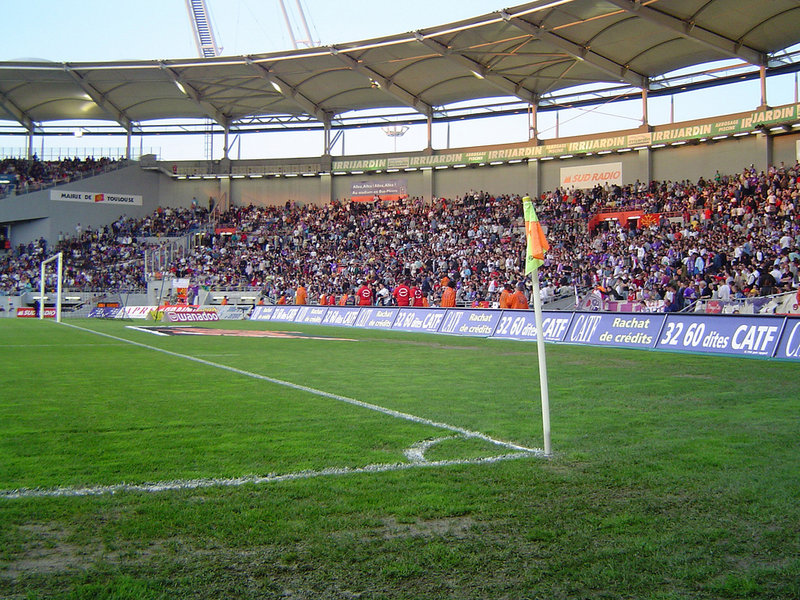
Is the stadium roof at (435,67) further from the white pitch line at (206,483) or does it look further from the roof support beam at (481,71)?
the white pitch line at (206,483)

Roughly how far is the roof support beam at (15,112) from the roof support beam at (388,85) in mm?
27866

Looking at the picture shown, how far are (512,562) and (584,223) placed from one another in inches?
1383

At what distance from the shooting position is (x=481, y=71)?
4009cm

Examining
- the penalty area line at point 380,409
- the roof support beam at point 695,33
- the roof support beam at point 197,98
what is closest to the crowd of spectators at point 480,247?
the roof support beam at point 695,33

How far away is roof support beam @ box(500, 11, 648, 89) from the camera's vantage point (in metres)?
34.2

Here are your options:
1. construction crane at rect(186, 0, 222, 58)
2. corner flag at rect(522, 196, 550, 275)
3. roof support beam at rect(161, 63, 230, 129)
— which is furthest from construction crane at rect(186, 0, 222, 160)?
corner flag at rect(522, 196, 550, 275)

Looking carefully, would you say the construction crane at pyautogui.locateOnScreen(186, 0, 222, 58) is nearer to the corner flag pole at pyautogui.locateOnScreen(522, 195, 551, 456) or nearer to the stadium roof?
the stadium roof

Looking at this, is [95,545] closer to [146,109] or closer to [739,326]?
[739,326]

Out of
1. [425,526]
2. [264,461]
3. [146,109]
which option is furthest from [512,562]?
[146,109]

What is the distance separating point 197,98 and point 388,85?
14.0m

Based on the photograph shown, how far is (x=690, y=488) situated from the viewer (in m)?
5.04

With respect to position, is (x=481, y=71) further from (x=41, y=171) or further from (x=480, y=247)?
(x=41, y=171)

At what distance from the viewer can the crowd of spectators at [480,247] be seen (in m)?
27.5

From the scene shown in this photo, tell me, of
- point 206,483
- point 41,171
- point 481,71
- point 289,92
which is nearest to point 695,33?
point 481,71
